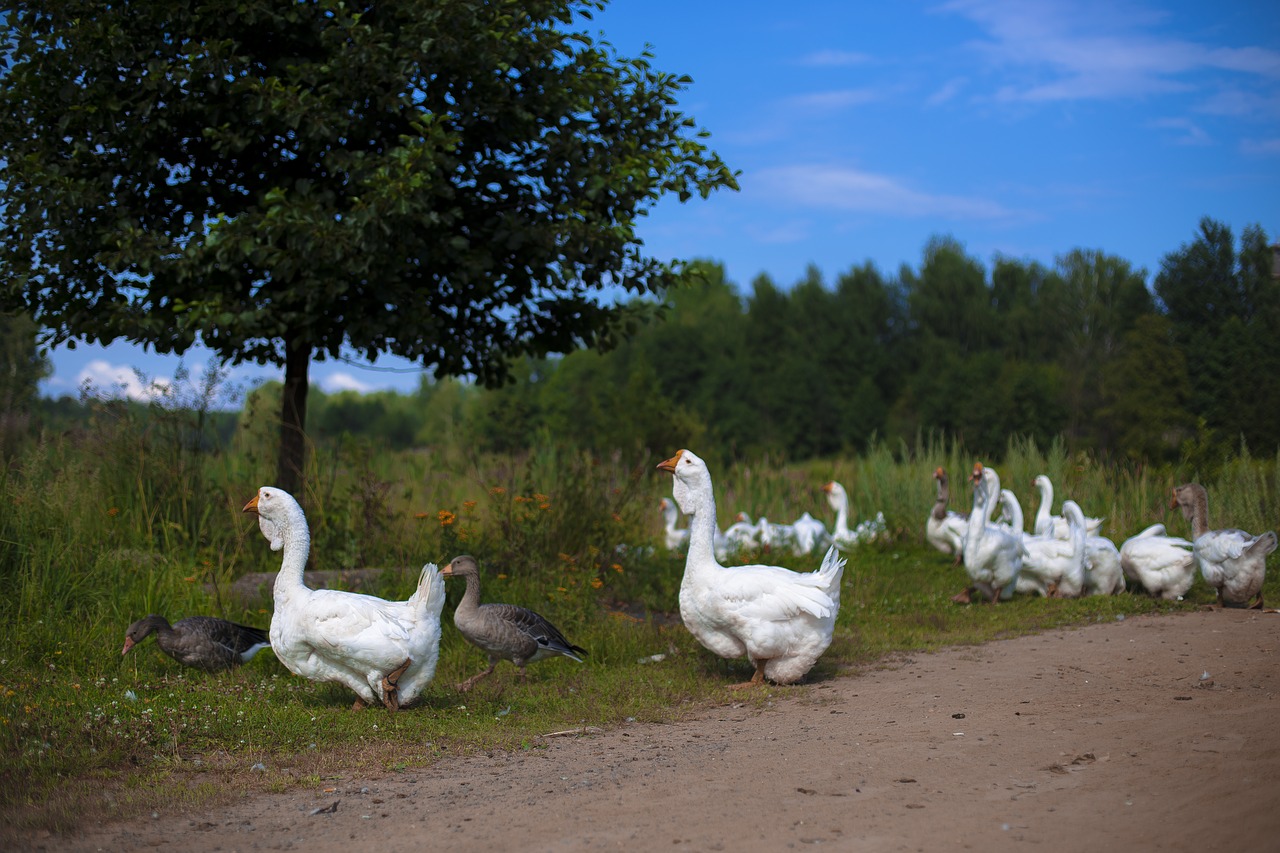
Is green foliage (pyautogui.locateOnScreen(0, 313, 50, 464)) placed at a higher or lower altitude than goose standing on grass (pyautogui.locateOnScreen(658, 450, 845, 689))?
higher

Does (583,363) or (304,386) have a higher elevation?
(583,363)

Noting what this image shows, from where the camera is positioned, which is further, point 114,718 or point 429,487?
point 429,487

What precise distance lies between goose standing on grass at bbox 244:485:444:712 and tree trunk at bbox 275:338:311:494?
13.0ft

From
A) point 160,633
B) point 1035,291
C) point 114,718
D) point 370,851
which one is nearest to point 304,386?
point 160,633

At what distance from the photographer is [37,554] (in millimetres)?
8336

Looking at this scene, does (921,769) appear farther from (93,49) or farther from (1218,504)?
(1218,504)

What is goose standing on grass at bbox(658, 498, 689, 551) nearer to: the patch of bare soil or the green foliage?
the patch of bare soil

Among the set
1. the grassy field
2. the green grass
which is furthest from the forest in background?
the green grass

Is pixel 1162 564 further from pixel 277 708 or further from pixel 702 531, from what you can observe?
pixel 277 708

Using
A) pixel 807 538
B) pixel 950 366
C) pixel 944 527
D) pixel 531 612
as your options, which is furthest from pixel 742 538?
pixel 950 366

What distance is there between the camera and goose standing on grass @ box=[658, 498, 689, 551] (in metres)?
13.8

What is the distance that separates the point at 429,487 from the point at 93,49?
19.3ft

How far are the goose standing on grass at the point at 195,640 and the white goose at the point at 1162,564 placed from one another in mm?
8223

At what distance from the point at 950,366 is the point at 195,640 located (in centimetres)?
4433
